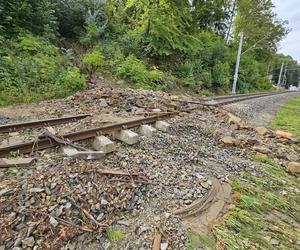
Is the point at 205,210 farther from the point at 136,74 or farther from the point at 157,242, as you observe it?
the point at 136,74

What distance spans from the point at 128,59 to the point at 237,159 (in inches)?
382

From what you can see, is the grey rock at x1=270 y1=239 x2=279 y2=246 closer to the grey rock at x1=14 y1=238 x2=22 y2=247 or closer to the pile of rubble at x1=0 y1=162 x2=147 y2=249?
the pile of rubble at x1=0 y1=162 x2=147 y2=249

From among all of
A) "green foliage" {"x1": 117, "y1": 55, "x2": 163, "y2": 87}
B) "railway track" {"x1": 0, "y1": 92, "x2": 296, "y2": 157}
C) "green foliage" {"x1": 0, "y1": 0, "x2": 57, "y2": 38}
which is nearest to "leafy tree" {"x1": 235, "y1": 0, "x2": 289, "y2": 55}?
"green foliage" {"x1": 117, "y1": 55, "x2": 163, "y2": 87}

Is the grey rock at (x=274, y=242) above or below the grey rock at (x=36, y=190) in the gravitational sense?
below

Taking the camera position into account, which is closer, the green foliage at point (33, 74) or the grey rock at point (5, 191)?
the grey rock at point (5, 191)

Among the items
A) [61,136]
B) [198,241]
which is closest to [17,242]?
[198,241]

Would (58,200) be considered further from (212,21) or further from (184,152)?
(212,21)

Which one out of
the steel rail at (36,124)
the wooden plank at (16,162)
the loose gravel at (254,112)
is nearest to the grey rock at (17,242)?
the wooden plank at (16,162)

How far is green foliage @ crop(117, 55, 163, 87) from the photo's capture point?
12.4 meters

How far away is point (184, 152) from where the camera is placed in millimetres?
4852

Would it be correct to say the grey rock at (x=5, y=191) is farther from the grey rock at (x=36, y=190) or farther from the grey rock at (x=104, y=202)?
the grey rock at (x=104, y=202)

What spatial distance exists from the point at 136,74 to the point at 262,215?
Answer: 10.0 meters

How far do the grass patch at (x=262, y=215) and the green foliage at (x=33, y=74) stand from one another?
264 inches

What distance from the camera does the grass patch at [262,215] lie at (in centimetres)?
287
